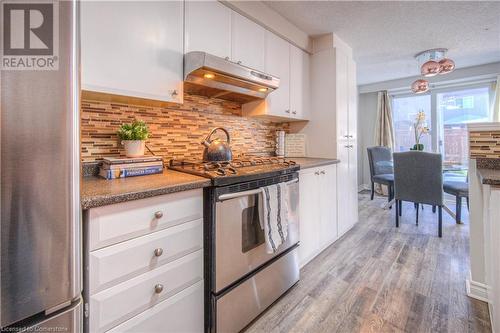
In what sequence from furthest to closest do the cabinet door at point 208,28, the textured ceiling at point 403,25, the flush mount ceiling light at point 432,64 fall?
the flush mount ceiling light at point 432,64 → the textured ceiling at point 403,25 → the cabinet door at point 208,28

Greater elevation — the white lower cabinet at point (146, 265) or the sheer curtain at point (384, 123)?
the sheer curtain at point (384, 123)

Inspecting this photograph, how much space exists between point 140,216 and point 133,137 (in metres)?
0.62

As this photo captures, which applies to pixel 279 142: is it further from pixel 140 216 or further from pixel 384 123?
pixel 384 123

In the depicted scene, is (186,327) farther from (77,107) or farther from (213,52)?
(213,52)

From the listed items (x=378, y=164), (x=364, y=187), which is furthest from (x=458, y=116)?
(x=364, y=187)

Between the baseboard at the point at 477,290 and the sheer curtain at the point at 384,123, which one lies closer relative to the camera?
the baseboard at the point at 477,290

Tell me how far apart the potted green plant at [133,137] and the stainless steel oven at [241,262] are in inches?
23.2

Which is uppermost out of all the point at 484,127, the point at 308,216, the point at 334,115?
the point at 334,115

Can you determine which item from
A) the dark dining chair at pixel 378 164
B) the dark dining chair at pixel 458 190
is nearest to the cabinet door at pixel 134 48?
the dark dining chair at pixel 458 190

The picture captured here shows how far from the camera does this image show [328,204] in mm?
2400

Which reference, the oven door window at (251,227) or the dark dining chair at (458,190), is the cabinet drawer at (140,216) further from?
the dark dining chair at (458,190)

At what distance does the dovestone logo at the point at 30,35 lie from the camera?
50cm

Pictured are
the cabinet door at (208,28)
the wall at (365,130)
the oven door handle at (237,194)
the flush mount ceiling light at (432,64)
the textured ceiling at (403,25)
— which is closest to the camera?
the oven door handle at (237,194)

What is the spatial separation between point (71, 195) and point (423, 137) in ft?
18.7
